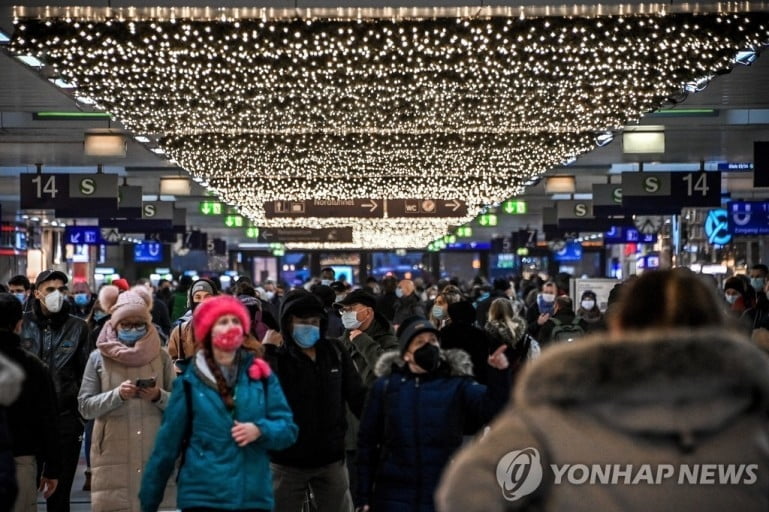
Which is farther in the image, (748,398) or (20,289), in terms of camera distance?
(20,289)

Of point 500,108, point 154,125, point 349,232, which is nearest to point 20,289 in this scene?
point 154,125

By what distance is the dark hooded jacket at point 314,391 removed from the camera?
789cm

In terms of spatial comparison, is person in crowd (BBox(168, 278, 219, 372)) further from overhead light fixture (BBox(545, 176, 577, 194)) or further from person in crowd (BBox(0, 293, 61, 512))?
overhead light fixture (BBox(545, 176, 577, 194))

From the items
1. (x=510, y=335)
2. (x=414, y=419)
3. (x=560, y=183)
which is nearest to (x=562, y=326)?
(x=510, y=335)

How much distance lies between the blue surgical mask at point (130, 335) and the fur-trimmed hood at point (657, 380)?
18.1ft

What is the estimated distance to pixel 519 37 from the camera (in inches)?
515

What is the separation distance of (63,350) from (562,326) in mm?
6433

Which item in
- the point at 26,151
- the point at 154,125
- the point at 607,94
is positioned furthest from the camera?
the point at 26,151

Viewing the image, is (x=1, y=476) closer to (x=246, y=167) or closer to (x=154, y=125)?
(x=154, y=125)

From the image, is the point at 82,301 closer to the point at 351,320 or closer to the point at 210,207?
the point at 351,320

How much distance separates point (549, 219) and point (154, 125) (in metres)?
23.6

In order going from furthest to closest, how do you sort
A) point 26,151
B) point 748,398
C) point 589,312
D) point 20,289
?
point 26,151 < point 589,312 < point 20,289 < point 748,398

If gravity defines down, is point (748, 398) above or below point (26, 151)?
below

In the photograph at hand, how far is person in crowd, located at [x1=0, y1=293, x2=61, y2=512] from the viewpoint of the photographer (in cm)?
771
